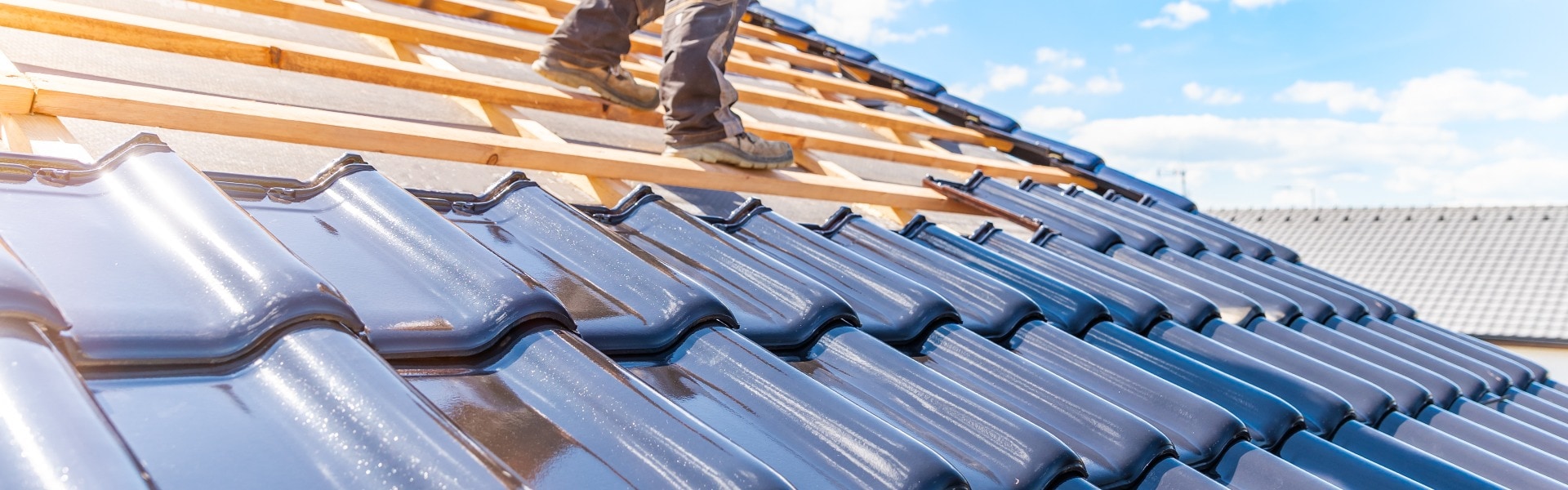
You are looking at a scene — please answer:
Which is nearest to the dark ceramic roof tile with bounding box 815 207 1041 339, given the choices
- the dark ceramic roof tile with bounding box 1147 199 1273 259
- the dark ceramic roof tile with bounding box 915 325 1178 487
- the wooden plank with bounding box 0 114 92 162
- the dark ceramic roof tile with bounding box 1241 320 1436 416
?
the dark ceramic roof tile with bounding box 915 325 1178 487

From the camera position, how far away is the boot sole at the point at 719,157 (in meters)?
3.11

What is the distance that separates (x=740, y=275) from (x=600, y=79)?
78.4 inches

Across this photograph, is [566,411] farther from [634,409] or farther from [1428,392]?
[1428,392]

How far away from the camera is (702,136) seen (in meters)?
3.14

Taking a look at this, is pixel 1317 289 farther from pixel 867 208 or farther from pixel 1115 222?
pixel 867 208

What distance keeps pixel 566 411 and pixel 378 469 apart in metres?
0.27

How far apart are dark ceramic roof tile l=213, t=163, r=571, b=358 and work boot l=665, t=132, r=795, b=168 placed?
1558 mm

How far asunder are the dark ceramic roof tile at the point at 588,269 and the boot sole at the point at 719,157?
47.1 inches

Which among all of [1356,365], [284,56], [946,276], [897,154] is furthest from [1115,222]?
[284,56]

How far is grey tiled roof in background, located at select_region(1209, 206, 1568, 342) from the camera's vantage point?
52.8 feet

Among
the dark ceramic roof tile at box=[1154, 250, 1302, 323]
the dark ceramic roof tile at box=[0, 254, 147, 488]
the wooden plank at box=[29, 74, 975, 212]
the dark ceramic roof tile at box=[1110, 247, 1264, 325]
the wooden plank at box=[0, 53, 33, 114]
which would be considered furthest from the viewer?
the dark ceramic roof tile at box=[1154, 250, 1302, 323]

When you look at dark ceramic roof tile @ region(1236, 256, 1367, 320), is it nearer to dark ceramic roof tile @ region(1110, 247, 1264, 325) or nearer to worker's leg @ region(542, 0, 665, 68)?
dark ceramic roof tile @ region(1110, 247, 1264, 325)

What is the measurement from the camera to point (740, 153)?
3.14 m

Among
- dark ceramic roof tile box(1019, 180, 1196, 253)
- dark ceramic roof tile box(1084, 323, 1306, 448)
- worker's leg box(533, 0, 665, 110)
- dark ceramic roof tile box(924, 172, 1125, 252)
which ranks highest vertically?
dark ceramic roof tile box(1019, 180, 1196, 253)
